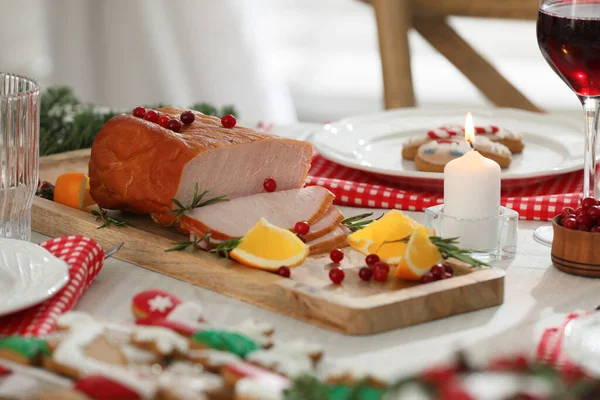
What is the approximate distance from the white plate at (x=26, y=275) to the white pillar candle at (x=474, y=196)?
0.58 m

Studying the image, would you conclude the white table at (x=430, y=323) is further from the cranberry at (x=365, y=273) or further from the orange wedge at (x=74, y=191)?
the orange wedge at (x=74, y=191)

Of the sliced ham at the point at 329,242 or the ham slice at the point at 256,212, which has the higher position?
the ham slice at the point at 256,212

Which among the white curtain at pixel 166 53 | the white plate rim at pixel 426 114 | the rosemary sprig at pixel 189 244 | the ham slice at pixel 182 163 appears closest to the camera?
the rosemary sprig at pixel 189 244

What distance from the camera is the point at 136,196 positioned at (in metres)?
1.42

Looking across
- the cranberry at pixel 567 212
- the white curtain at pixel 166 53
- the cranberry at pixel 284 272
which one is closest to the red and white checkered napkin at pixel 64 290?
the cranberry at pixel 284 272

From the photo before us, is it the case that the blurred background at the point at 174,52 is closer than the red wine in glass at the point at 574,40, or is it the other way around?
the red wine in glass at the point at 574,40

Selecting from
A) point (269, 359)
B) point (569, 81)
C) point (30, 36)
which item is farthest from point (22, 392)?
point (30, 36)

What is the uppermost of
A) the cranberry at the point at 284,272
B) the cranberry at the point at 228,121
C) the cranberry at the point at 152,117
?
the cranberry at the point at 152,117

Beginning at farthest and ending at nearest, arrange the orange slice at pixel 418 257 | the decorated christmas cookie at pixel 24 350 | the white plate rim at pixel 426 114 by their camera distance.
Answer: the white plate rim at pixel 426 114
the orange slice at pixel 418 257
the decorated christmas cookie at pixel 24 350

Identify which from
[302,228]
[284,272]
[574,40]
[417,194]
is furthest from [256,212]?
[574,40]

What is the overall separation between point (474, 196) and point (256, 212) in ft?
1.10

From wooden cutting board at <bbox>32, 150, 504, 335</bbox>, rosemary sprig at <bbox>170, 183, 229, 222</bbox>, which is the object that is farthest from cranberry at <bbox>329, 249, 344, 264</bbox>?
rosemary sprig at <bbox>170, 183, 229, 222</bbox>

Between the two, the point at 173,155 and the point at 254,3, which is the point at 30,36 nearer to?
the point at 254,3

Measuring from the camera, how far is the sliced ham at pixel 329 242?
1318 mm
